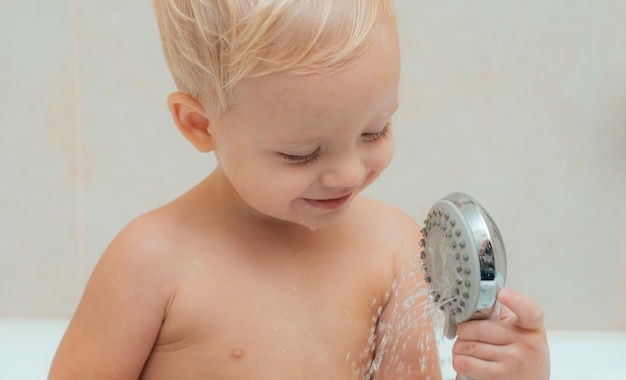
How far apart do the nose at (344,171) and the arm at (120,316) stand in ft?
0.70

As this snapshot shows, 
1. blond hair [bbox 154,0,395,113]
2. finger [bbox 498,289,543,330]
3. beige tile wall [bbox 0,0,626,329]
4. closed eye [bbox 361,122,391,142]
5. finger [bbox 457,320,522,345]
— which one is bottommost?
finger [bbox 457,320,522,345]

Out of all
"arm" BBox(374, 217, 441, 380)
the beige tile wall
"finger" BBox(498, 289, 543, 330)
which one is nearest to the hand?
"finger" BBox(498, 289, 543, 330)

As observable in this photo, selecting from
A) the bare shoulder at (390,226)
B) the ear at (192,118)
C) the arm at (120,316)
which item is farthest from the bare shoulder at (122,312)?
the bare shoulder at (390,226)

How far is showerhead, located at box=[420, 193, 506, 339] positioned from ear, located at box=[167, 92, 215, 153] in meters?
0.22

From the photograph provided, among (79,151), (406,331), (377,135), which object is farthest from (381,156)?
(79,151)

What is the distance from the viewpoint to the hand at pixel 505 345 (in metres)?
0.71

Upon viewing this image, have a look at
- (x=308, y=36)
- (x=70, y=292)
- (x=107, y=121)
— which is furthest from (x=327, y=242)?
(x=70, y=292)

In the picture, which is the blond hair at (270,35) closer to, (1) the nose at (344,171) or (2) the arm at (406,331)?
(1) the nose at (344,171)

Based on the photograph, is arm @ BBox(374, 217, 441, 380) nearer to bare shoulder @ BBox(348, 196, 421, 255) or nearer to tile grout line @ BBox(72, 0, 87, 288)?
Answer: bare shoulder @ BBox(348, 196, 421, 255)

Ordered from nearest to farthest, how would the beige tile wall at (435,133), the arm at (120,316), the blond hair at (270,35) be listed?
the blond hair at (270,35), the arm at (120,316), the beige tile wall at (435,133)

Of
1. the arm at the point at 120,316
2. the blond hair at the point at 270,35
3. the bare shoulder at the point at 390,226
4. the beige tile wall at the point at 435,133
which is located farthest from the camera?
the beige tile wall at the point at 435,133

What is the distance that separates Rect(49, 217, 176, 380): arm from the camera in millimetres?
799

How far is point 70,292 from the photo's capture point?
1.36 m

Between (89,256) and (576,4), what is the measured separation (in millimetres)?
834
